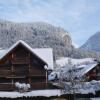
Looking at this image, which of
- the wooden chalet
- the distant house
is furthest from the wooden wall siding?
the wooden chalet

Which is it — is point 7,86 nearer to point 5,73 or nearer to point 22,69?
point 5,73

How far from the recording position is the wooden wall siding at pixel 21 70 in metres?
49.0

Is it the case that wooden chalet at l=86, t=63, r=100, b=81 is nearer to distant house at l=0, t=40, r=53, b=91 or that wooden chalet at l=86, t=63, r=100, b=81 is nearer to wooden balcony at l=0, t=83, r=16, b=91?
distant house at l=0, t=40, r=53, b=91

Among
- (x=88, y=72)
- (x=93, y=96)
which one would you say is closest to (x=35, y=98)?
(x=93, y=96)

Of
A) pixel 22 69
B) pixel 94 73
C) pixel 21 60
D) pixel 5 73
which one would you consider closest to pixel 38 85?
pixel 22 69

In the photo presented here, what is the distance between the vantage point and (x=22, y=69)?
1954 inches

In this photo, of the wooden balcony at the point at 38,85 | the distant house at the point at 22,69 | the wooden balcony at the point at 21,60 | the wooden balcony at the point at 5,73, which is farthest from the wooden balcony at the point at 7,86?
the wooden balcony at the point at 21,60

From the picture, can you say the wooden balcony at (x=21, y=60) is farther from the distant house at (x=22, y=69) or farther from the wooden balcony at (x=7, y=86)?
the wooden balcony at (x=7, y=86)

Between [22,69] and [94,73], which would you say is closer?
[22,69]

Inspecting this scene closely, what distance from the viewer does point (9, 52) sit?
48344 mm

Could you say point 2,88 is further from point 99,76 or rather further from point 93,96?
point 99,76

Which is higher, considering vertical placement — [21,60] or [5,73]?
[21,60]

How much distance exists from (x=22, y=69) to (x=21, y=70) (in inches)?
9.2

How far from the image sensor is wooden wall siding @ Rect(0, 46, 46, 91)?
161ft
